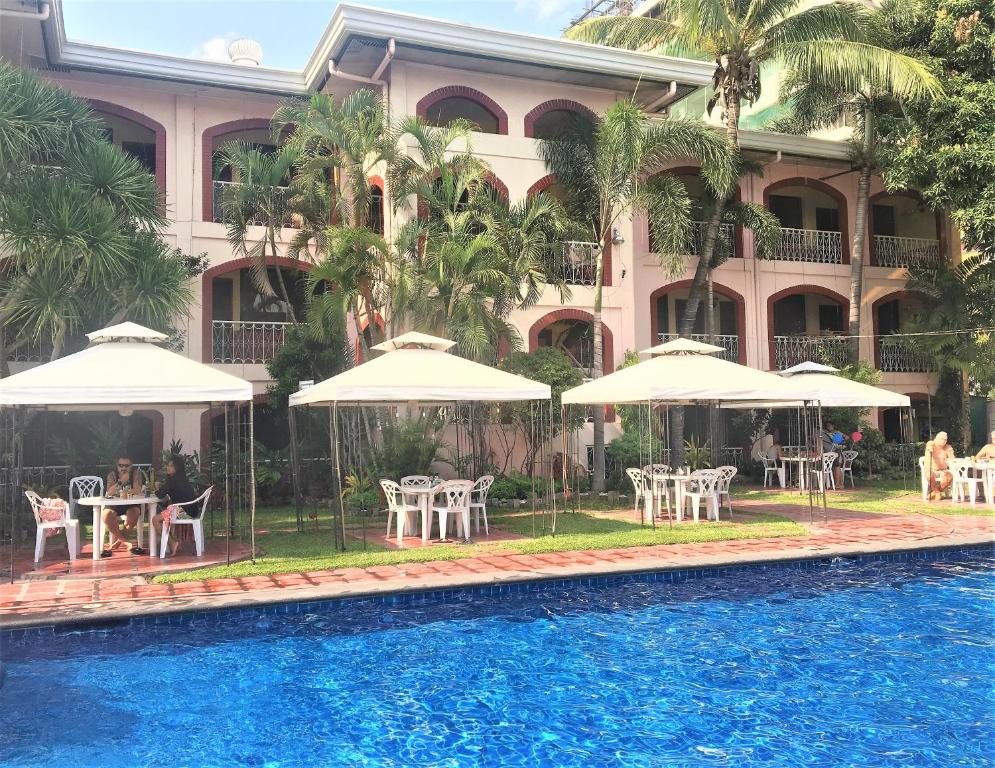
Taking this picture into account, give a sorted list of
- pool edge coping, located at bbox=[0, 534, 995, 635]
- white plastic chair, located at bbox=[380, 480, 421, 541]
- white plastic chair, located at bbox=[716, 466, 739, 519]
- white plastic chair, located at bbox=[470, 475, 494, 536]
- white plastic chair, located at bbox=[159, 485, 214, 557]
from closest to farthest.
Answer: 1. pool edge coping, located at bbox=[0, 534, 995, 635]
2. white plastic chair, located at bbox=[159, 485, 214, 557]
3. white plastic chair, located at bbox=[380, 480, 421, 541]
4. white plastic chair, located at bbox=[470, 475, 494, 536]
5. white plastic chair, located at bbox=[716, 466, 739, 519]

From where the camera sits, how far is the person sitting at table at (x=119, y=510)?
10641 millimetres

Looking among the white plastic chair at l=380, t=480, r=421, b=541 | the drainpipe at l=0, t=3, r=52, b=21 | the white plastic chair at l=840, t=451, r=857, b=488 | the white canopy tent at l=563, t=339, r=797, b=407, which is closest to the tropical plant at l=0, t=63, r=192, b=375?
the drainpipe at l=0, t=3, r=52, b=21

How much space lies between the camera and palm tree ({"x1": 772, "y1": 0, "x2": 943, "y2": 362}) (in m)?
19.3

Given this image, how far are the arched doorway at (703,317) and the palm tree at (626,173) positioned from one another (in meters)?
3.44

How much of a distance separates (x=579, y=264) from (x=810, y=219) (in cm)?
879

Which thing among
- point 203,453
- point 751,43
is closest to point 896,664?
point 203,453

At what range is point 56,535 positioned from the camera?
12469 millimetres

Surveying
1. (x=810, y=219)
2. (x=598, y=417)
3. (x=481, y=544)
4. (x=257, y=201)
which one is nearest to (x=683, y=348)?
(x=598, y=417)

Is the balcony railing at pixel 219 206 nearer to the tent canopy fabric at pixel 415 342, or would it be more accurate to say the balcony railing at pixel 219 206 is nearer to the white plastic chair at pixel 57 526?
the tent canopy fabric at pixel 415 342

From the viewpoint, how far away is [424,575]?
8.86 metres

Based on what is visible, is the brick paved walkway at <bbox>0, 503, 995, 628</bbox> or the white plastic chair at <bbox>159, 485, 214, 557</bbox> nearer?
the brick paved walkway at <bbox>0, 503, 995, 628</bbox>

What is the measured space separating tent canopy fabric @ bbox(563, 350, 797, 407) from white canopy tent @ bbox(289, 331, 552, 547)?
1450mm

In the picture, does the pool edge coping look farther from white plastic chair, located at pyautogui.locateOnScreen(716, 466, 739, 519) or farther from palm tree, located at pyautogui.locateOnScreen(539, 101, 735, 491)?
palm tree, located at pyautogui.locateOnScreen(539, 101, 735, 491)

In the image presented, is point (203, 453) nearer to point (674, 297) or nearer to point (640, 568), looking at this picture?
point (640, 568)
